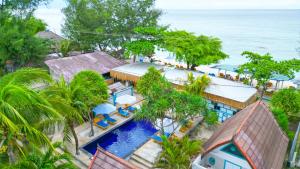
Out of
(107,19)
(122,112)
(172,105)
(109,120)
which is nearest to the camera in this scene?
(172,105)

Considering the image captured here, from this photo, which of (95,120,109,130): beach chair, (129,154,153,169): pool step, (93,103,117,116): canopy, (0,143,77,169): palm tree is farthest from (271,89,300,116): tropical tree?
(0,143,77,169): palm tree

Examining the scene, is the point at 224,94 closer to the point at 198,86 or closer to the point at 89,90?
the point at 198,86

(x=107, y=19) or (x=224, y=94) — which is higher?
(x=107, y=19)

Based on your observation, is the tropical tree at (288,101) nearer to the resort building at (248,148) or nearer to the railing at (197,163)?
the resort building at (248,148)

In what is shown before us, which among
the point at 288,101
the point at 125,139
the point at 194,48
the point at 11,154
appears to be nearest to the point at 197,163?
the point at 125,139

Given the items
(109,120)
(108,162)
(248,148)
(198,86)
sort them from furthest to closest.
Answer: (198,86) < (109,120) < (248,148) < (108,162)

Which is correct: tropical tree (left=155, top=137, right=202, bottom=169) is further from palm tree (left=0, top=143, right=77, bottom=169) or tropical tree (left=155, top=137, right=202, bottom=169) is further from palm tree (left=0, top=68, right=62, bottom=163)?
palm tree (left=0, top=68, right=62, bottom=163)
